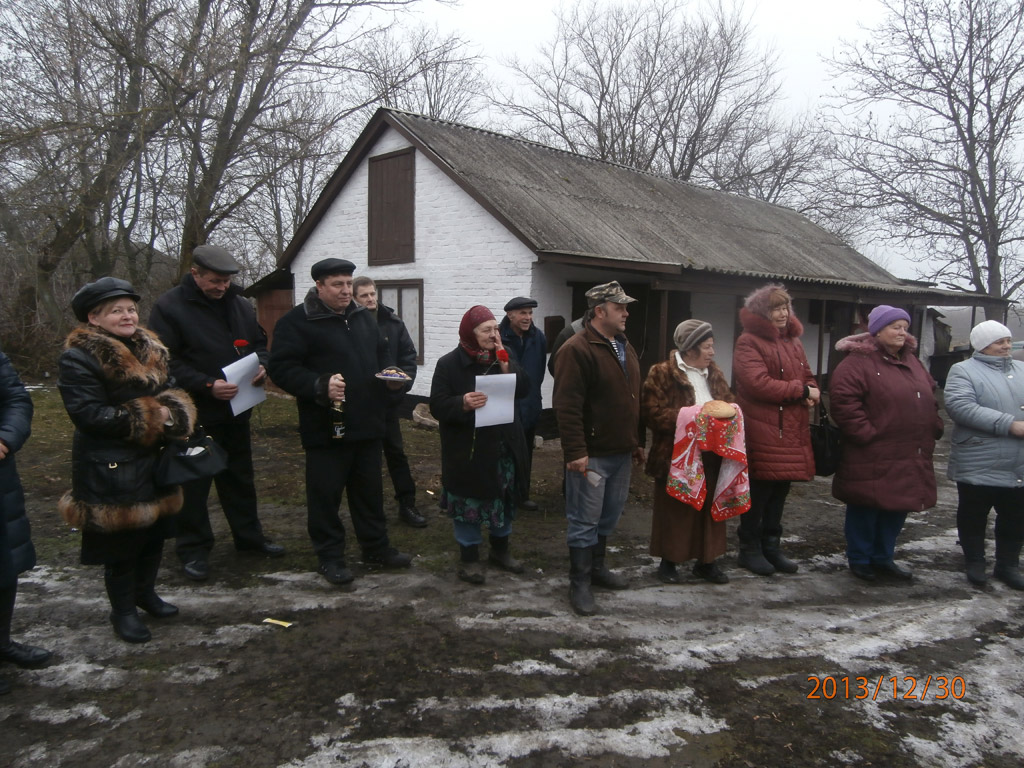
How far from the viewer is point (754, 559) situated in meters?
4.46

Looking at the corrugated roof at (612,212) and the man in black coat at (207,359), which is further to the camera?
the corrugated roof at (612,212)

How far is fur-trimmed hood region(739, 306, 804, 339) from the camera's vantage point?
14.1 ft

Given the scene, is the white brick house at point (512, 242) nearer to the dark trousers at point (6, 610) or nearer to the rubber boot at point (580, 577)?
the rubber boot at point (580, 577)

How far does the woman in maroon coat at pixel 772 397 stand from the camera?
4191 mm

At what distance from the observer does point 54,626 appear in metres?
3.46

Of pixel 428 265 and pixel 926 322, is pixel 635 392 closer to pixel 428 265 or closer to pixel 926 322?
pixel 428 265

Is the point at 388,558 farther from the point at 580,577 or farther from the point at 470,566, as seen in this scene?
the point at 580,577

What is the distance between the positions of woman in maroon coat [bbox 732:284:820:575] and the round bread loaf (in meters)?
0.30

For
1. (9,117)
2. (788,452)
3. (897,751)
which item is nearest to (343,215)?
(9,117)

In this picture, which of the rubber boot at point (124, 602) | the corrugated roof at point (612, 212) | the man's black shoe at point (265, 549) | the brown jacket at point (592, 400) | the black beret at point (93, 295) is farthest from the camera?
the corrugated roof at point (612, 212)

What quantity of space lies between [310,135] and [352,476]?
1137 cm

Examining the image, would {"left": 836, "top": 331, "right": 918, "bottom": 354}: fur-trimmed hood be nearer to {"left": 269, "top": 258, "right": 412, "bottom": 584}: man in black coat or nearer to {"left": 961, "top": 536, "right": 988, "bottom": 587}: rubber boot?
{"left": 961, "top": 536, "right": 988, "bottom": 587}: rubber boot

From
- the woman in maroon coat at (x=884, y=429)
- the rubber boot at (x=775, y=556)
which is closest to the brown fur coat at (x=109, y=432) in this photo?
the rubber boot at (x=775, y=556)
